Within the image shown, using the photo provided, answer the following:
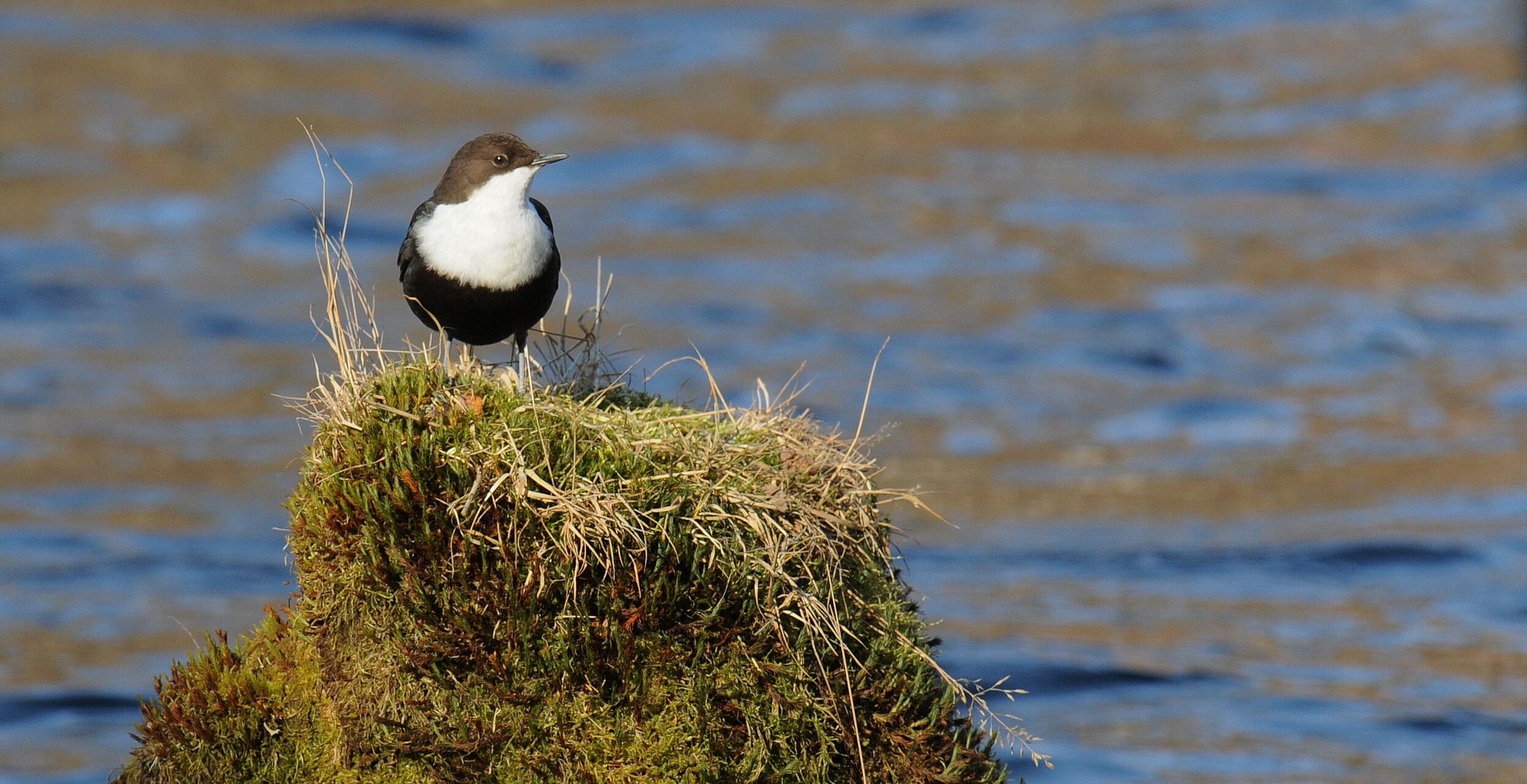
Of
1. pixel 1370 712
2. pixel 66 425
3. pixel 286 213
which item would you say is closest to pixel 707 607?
pixel 1370 712

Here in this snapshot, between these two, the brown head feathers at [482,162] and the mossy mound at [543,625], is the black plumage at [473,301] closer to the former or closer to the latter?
the brown head feathers at [482,162]

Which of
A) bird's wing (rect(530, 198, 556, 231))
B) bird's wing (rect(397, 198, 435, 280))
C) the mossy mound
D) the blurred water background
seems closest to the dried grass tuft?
the mossy mound

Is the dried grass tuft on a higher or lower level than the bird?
lower

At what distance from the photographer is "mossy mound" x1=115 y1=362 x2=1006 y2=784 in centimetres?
596

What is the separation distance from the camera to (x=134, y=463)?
23.0 m

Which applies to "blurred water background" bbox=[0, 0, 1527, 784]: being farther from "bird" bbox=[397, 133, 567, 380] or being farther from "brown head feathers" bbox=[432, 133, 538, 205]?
"brown head feathers" bbox=[432, 133, 538, 205]

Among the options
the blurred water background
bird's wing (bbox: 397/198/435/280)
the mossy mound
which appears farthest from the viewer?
the blurred water background

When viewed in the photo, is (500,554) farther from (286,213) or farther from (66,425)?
(286,213)

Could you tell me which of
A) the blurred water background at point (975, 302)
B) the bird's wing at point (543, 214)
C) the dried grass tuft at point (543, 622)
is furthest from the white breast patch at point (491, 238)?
the blurred water background at point (975, 302)

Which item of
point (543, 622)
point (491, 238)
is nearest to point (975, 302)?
point (491, 238)

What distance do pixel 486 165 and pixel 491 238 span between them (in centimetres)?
36

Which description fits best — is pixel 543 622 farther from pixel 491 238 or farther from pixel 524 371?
pixel 491 238

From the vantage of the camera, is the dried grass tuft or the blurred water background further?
the blurred water background

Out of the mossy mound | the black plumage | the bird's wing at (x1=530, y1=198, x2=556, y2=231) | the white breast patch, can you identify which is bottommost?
the mossy mound
